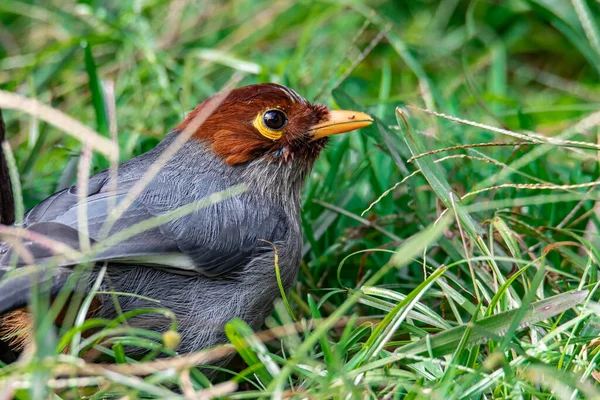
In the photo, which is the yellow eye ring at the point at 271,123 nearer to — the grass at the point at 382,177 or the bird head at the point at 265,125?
the bird head at the point at 265,125

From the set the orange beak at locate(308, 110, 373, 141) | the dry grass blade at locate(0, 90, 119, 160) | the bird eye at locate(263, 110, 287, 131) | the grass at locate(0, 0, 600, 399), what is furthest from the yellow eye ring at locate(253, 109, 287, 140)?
the dry grass blade at locate(0, 90, 119, 160)

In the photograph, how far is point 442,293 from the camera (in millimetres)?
3008

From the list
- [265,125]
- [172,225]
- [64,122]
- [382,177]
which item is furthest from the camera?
[382,177]

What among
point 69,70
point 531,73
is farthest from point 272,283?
point 531,73

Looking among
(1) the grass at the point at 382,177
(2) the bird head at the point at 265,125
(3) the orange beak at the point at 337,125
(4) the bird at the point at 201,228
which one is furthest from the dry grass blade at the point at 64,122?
(3) the orange beak at the point at 337,125

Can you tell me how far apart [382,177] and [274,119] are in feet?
2.85

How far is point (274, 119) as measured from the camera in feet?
11.0

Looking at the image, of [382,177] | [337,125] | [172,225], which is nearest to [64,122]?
[172,225]

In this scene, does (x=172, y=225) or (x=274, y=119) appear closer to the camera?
(x=172, y=225)

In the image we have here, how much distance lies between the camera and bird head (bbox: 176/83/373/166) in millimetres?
3303

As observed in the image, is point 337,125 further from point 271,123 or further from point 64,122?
point 64,122

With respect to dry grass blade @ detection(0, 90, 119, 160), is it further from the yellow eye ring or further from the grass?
the yellow eye ring

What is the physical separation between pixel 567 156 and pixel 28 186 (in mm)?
2845

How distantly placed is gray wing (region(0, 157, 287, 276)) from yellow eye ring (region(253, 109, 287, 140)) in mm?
293
